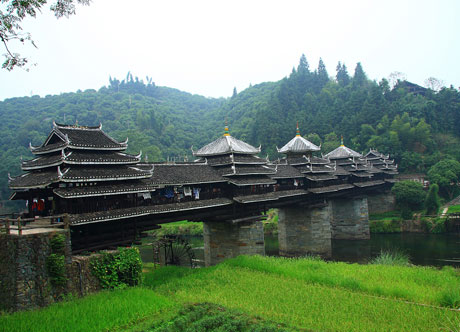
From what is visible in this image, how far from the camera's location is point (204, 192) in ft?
78.2

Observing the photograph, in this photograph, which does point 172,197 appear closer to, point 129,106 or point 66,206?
point 66,206

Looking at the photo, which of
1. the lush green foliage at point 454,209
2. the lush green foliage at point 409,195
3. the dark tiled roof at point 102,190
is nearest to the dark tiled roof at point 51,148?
the dark tiled roof at point 102,190

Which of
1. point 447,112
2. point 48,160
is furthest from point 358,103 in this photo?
point 48,160

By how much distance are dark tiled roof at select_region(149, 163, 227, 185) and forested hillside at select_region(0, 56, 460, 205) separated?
4776cm

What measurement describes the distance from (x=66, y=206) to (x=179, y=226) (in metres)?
Result: 37.5

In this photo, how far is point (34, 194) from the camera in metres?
17.0

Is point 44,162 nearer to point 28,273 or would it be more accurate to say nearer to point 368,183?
point 28,273

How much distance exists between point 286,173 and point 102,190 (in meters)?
20.2

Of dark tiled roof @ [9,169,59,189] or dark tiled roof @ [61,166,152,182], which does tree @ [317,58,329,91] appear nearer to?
dark tiled roof @ [61,166,152,182]

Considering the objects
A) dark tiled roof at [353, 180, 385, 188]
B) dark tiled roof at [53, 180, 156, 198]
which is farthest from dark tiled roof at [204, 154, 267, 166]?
dark tiled roof at [353, 180, 385, 188]

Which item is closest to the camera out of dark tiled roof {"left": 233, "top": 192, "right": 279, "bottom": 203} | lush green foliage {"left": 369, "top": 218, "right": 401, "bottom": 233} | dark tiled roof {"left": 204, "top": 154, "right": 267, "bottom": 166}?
dark tiled roof {"left": 233, "top": 192, "right": 279, "bottom": 203}

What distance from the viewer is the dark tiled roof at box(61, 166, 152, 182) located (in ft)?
49.5

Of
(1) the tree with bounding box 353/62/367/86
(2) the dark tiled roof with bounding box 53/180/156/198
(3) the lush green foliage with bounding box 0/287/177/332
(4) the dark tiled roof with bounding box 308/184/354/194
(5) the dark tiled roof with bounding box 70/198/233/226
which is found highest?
(1) the tree with bounding box 353/62/367/86

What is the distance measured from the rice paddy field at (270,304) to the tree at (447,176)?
3574cm
